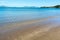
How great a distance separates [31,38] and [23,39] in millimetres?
381

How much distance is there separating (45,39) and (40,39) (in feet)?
0.71

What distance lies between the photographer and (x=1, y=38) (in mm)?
5852

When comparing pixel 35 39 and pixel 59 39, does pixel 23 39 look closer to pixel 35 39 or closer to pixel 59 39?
pixel 35 39

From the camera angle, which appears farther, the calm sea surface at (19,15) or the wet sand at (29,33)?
the calm sea surface at (19,15)

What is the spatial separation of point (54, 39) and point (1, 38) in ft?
7.54

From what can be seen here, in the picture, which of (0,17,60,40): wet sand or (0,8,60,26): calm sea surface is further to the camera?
(0,8,60,26): calm sea surface

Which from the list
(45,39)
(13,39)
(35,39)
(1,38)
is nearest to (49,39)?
(45,39)

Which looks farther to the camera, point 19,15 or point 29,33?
point 19,15

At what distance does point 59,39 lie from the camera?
225 inches

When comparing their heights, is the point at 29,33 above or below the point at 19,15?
above

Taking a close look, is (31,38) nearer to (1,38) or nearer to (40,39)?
(40,39)

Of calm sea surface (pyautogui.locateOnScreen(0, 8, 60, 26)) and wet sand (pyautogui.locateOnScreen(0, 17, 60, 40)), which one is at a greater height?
wet sand (pyautogui.locateOnScreen(0, 17, 60, 40))

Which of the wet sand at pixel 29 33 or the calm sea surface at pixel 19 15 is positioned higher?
the wet sand at pixel 29 33

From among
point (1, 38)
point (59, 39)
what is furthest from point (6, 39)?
point (59, 39)
